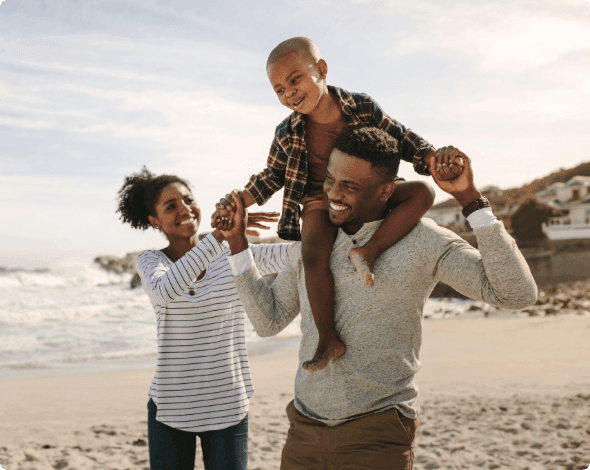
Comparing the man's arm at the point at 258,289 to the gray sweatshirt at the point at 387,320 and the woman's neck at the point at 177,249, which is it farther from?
the woman's neck at the point at 177,249

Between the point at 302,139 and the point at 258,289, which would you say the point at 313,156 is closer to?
the point at 302,139

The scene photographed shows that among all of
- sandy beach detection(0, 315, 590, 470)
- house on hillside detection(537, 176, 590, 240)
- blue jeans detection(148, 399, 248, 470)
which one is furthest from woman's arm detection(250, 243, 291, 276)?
house on hillside detection(537, 176, 590, 240)

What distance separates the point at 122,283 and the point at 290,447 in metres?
23.2

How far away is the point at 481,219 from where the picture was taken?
1512 mm

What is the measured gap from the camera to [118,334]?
40.0 feet

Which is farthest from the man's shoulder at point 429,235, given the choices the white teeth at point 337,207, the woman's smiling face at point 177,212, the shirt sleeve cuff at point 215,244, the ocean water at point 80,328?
the ocean water at point 80,328

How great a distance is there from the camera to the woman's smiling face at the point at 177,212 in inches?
107

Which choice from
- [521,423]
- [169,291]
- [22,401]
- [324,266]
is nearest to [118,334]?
[22,401]

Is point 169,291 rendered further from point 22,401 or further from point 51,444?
point 22,401

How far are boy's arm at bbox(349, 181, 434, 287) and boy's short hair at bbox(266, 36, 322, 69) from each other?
2.11 feet

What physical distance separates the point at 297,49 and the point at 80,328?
493 inches

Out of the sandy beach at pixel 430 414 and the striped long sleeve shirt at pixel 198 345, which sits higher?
the striped long sleeve shirt at pixel 198 345

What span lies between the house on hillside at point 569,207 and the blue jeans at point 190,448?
1994cm

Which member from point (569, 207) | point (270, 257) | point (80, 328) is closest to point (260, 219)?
point (270, 257)
